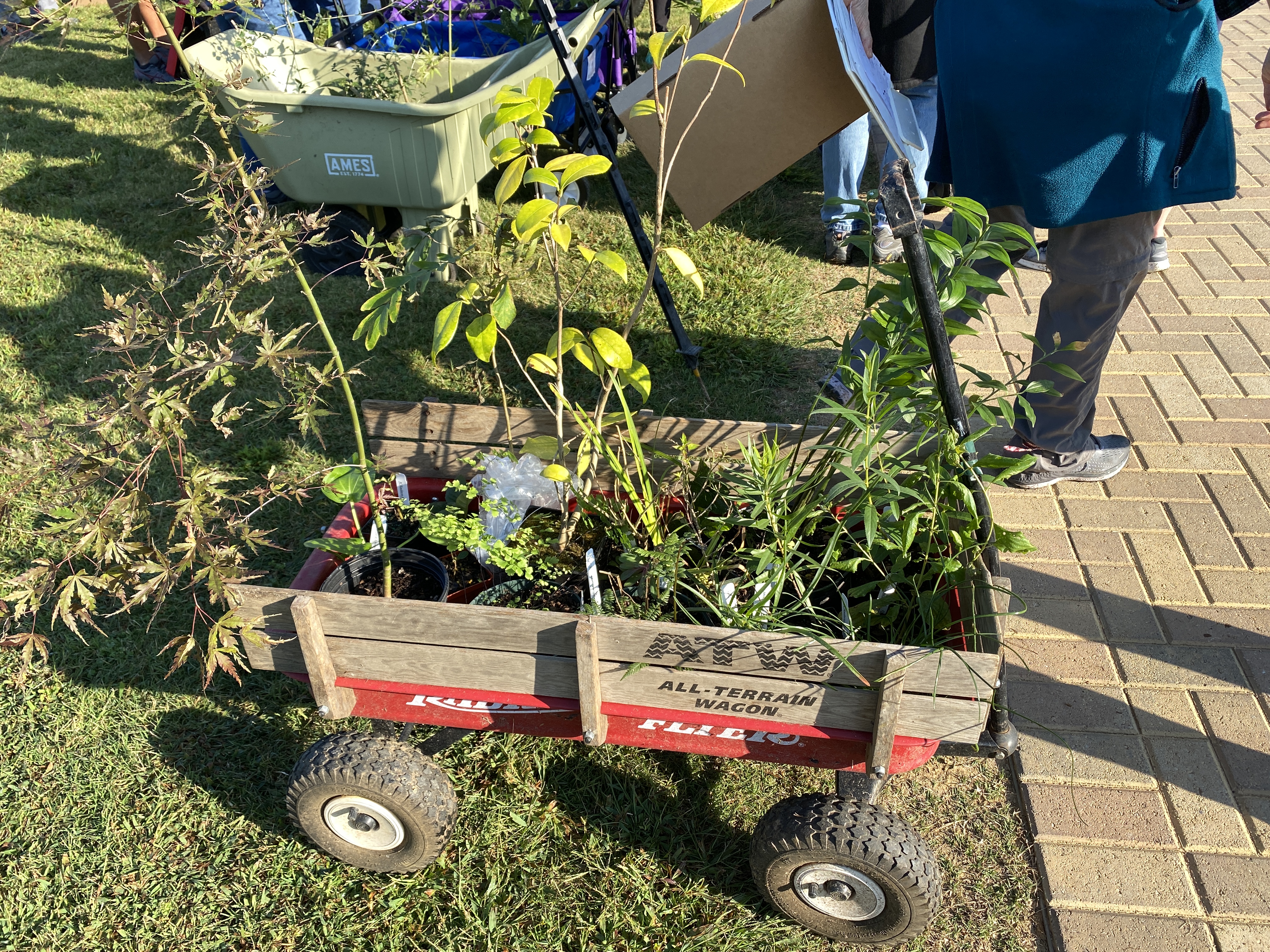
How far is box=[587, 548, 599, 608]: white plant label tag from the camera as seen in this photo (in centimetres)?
194

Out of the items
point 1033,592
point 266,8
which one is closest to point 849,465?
point 1033,592

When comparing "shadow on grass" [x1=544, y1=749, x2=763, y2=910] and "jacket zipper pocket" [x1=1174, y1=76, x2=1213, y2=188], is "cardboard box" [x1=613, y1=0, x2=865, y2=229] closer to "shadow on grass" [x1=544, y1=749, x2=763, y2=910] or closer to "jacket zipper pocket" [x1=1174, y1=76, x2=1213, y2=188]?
"jacket zipper pocket" [x1=1174, y1=76, x2=1213, y2=188]

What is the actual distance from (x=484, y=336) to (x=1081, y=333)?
2.01 meters

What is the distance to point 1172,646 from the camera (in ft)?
8.44

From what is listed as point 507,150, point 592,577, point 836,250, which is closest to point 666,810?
point 592,577

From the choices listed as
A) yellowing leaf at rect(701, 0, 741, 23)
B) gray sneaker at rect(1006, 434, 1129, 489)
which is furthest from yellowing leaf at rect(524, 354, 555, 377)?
gray sneaker at rect(1006, 434, 1129, 489)

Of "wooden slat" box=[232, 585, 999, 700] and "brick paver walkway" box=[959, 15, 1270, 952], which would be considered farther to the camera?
"brick paver walkway" box=[959, 15, 1270, 952]

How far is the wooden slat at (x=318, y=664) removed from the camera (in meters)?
1.71

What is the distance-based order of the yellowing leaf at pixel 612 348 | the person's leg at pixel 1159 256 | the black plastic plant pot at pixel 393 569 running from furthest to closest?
1. the person's leg at pixel 1159 256
2. the black plastic plant pot at pixel 393 569
3. the yellowing leaf at pixel 612 348

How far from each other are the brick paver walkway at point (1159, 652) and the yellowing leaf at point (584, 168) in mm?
1855

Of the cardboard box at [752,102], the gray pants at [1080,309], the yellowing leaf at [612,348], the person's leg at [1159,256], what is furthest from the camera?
the person's leg at [1159,256]

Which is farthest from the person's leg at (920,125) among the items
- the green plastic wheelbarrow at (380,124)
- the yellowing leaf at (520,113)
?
the yellowing leaf at (520,113)

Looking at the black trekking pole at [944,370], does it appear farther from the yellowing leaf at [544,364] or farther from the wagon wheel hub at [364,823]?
the wagon wheel hub at [364,823]

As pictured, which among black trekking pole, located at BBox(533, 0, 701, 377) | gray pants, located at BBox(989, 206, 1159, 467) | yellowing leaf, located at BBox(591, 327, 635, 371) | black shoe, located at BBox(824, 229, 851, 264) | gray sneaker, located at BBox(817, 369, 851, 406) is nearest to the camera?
yellowing leaf, located at BBox(591, 327, 635, 371)
